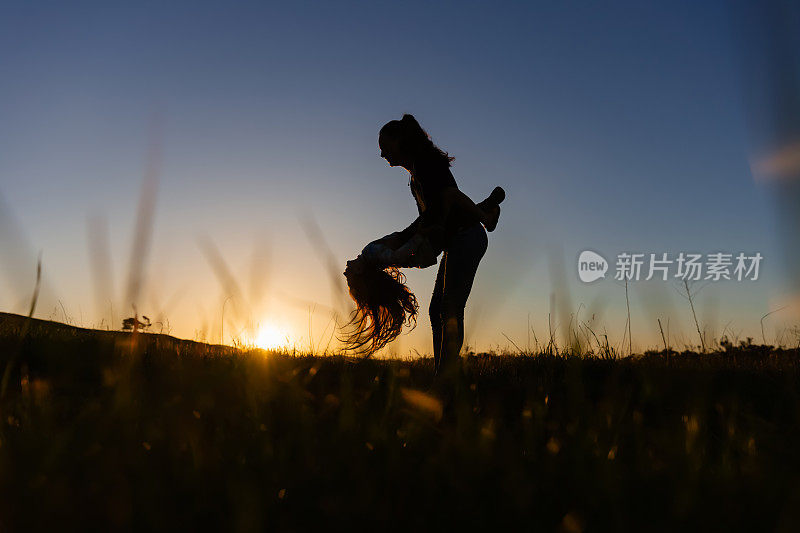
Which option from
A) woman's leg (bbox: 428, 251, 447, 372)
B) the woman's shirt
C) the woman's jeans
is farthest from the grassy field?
the woman's shirt

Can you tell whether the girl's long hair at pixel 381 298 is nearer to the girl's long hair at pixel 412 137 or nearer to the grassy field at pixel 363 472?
the girl's long hair at pixel 412 137

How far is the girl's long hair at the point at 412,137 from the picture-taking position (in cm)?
488

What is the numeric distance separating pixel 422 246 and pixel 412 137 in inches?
36.6

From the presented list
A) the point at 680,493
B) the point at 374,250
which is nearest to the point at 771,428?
the point at 680,493

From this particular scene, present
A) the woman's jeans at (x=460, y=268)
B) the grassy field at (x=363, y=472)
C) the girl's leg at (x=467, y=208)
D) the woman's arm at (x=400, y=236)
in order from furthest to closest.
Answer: the woman's arm at (x=400, y=236), the girl's leg at (x=467, y=208), the woman's jeans at (x=460, y=268), the grassy field at (x=363, y=472)

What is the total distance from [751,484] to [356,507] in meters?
0.92

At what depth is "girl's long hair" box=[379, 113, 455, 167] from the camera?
4879mm

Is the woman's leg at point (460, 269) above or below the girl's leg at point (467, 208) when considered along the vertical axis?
below

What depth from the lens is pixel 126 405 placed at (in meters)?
1.82

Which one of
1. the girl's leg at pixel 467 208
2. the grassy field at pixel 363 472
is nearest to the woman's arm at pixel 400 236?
the girl's leg at pixel 467 208

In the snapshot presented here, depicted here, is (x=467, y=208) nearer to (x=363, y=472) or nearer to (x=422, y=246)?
(x=422, y=246)

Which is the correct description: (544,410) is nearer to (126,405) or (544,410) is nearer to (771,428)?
(771,428)

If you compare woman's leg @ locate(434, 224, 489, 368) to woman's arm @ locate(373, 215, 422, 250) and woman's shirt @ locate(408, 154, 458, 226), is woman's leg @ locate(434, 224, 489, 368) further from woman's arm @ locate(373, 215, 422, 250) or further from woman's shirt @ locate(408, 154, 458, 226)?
woman's arm @ locate(373, 215, 422, 250)

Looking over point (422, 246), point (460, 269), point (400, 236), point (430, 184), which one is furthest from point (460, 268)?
point (430, 184)
